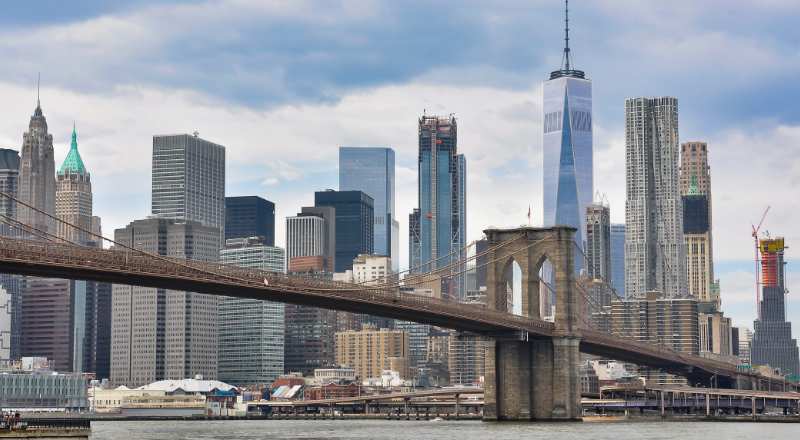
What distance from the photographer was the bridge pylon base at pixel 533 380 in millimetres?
90625

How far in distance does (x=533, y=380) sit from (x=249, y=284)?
2532cm

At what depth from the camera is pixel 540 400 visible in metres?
91.2

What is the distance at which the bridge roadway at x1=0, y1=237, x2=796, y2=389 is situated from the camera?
6212 centimetres

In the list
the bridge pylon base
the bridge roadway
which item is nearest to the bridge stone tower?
the bridge pylon base

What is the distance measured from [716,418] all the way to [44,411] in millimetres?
77500

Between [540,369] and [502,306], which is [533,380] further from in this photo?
[502,306]

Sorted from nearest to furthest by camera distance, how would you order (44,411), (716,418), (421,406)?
(716,418), (421,406), (44,411)

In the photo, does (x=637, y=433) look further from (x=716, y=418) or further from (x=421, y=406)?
(x=421, y=406)

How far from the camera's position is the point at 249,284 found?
72312 millimetres

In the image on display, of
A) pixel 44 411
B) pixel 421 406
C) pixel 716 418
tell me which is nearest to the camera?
pixel 716 418

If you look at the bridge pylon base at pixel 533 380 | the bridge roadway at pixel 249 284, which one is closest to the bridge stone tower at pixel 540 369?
the bridge pylon base at pixel 533 380

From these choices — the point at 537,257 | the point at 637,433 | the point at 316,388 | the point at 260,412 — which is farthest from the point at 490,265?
the point at 316,388

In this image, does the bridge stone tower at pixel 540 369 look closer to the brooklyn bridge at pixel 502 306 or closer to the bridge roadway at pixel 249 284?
the brooklyn bridge at pixel 502 306

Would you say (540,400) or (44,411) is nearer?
(540,400)
